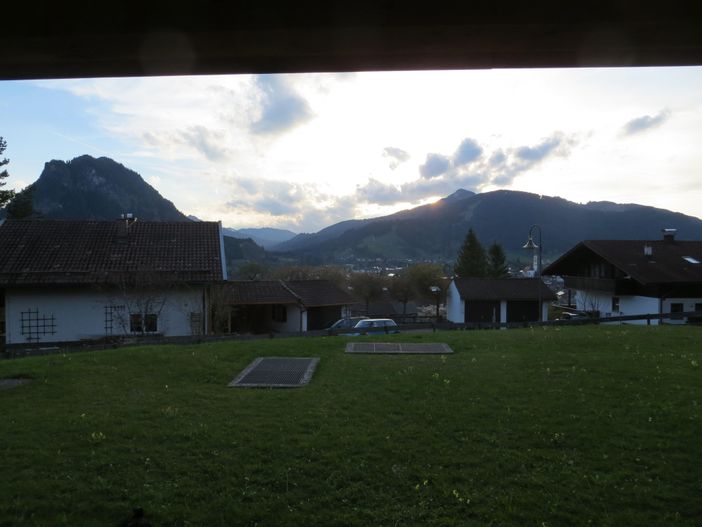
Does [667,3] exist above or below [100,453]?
above

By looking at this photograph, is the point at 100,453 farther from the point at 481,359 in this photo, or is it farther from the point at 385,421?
the point at 481,359

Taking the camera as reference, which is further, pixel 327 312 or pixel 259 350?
pixel 327 312

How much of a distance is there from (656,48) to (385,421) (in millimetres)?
5380

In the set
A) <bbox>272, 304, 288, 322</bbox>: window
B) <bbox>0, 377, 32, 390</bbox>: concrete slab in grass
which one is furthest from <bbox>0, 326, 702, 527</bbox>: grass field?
<bbox>272, 304, 288, 322</bbox>: window

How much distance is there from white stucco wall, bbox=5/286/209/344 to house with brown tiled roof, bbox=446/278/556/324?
98.2 feet

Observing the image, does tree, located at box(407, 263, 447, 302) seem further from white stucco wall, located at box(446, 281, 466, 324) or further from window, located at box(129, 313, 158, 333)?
window, located at box(129, 313, 158, 333)

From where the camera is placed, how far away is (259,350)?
502 inches

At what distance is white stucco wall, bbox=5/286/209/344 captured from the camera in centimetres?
2191

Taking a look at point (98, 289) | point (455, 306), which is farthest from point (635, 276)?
point (98, 289)

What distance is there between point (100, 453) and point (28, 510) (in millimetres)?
1231

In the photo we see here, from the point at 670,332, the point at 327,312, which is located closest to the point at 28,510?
the point at 670,332

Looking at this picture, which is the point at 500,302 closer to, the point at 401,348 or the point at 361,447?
the point at 401,348

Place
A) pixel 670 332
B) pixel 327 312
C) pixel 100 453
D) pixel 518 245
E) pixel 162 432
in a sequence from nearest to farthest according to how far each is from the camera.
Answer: pixel 100 453, pixel 162 432, pixel 670 332, pixel 327 312, pixel 518 245

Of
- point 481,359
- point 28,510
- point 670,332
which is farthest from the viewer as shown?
point 670,332
